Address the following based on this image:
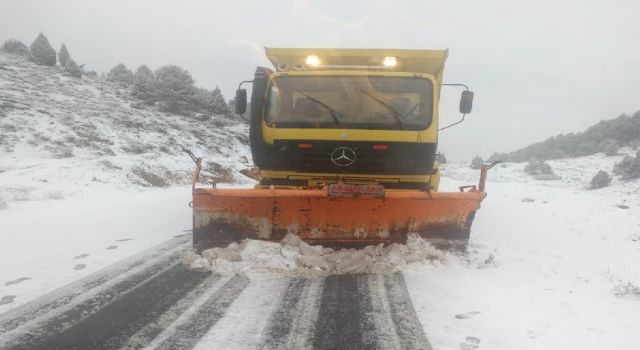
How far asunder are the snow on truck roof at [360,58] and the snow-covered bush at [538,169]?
22.9 m

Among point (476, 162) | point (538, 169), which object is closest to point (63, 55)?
point (476, 162)

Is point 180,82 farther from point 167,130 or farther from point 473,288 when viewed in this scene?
point 473,288

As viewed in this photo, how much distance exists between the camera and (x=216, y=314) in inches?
132

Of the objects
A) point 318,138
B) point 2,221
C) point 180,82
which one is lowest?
point 2,221

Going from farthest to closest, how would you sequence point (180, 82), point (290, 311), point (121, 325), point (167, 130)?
point (180, 82) → point (167, 130) → point (290, 311) → point (121, 325)

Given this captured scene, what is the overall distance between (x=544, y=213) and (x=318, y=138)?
7.76 meters

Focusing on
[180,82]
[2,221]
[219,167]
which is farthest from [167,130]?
[2,221]

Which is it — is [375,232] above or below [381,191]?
below

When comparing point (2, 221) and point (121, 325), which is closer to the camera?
point (121, 325)

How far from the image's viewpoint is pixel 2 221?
22.9 ft

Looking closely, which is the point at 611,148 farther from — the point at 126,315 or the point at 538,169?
the point at 126,315

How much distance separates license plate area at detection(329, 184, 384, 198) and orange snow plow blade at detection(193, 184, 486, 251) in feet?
0.09

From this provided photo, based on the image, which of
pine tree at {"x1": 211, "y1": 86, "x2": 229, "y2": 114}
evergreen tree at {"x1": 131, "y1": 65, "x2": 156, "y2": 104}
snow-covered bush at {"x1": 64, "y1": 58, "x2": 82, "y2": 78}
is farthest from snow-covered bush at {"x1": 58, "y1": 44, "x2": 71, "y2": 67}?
pine tree at {"x1": 211, "y1": 86, "x2": 229, "y2": 114}

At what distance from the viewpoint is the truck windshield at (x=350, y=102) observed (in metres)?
5.40
